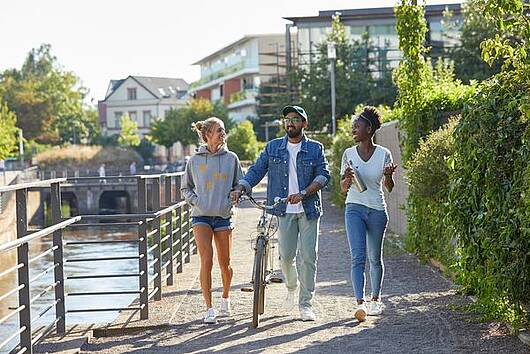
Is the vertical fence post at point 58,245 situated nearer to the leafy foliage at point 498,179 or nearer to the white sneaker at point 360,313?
the white sneaker at point 360,313

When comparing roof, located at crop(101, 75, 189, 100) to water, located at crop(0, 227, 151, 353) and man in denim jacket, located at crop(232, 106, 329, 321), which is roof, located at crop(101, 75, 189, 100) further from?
man in denim jacket, located at crop(232, 106, 329, 321)

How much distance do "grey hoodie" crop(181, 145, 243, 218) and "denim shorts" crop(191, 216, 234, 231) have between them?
68 millimetres

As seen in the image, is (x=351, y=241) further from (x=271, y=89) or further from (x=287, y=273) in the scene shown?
(x=271, y=89)

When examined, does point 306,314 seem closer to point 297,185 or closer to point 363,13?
point 297,185

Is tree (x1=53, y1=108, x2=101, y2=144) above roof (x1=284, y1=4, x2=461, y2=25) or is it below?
below

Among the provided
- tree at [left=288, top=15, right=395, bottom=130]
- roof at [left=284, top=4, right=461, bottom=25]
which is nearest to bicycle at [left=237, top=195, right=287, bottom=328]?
tree at [left=288, top=15, right=395, bottom=130]

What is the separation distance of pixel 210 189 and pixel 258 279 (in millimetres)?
937

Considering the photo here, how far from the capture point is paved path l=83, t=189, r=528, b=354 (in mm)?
8352

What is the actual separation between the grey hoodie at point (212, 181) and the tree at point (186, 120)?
85.6m

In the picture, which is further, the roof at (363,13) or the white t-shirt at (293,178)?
the roof at (363,13)

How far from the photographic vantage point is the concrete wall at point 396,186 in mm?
17391

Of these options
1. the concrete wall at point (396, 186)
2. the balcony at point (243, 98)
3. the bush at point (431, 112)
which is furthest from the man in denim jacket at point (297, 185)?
the balcony at point (243, 98)

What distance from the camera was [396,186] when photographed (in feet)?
60.8

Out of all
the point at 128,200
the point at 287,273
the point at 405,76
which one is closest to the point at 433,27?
the point at 128,200
